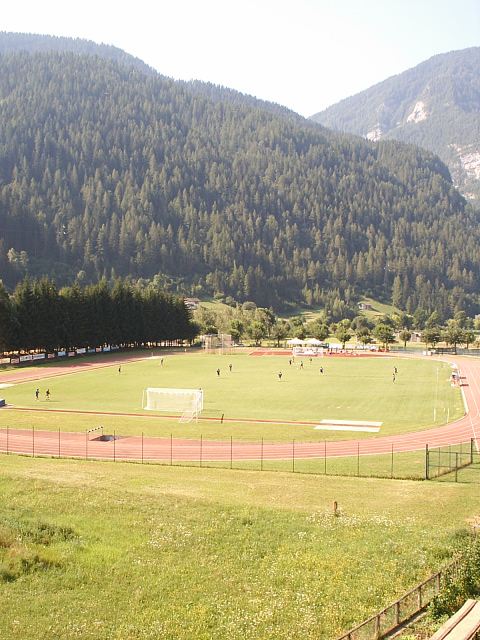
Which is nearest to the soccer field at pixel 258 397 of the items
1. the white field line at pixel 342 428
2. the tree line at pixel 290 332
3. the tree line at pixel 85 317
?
the white field line at pixel 342 428

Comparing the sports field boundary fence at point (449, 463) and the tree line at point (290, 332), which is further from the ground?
the tree line at point (290, 332)

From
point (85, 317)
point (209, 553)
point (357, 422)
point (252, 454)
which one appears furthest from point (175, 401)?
point (85, 317)

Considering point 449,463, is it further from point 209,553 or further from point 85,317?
point 85,317

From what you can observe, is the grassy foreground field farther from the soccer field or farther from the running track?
the soccer field

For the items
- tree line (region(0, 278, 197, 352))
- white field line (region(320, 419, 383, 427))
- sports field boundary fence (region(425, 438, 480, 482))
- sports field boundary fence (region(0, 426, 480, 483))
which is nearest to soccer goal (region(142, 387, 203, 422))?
sports field boundary fence (region(0, 426, 480, 483))

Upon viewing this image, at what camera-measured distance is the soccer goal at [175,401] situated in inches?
2410

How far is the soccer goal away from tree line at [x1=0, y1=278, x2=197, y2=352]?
54.1 meters

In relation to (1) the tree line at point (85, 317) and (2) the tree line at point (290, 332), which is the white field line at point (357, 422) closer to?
(1) the tree line at point (85, 317)

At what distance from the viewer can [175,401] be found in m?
64.4

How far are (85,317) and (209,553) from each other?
362 ft

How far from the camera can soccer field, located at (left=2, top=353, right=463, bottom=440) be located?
5447cm

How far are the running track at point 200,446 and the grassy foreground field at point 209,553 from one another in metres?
9.59

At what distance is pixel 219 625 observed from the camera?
17.0 meters

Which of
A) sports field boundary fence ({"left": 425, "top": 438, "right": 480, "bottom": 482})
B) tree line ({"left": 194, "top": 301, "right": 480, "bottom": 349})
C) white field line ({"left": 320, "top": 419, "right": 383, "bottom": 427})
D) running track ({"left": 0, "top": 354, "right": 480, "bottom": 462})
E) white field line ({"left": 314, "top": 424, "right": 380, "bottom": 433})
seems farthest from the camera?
tree line ({"left": 194, "top": 301, "right": 480, "bottom": 349})
